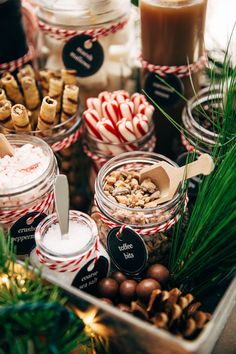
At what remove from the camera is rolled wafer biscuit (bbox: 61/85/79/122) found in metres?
0.90

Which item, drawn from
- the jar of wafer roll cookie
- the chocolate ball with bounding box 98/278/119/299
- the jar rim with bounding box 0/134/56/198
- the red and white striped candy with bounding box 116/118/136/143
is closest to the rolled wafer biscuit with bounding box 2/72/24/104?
the jar of wafer roll cookie

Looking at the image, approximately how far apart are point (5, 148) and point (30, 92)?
163 mm

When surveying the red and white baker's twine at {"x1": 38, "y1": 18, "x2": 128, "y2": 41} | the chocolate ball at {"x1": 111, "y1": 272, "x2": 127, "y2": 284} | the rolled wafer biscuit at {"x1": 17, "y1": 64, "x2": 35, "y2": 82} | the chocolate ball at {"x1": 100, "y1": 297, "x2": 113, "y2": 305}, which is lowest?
the chocolate ball at {"x1": 111, "y1": 272, "x2": 127, "y2": 284}

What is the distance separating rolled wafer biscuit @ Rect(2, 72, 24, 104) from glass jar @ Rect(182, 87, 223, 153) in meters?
0.33

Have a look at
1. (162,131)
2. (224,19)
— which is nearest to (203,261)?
(162,131)

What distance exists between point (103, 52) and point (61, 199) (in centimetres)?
43

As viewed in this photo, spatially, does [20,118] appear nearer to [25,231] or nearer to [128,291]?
[25,231]

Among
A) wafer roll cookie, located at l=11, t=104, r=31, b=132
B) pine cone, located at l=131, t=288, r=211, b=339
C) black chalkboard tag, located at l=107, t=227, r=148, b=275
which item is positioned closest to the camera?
pine cone, located at l=131, t=288, r=211, b=339

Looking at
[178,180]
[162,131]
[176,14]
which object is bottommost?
[162,131]

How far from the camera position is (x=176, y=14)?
902mm

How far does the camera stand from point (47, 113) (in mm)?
861

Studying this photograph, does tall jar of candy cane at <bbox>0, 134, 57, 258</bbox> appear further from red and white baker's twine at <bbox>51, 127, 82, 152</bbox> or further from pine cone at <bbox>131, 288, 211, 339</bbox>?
pine cone at <bbox>131, 288, 211, 339</bbox>

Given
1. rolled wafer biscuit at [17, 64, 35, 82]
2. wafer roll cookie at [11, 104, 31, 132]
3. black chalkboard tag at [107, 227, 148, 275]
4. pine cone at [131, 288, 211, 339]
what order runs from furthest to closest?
rolled wafer biscuit at [17, 64, 35, 82] < wafer roll cookie at [11, 104, 31, 132] < black chalkboard tag at [107, 227, 148, 275] < pine cone at [131, 288, 211, 339]

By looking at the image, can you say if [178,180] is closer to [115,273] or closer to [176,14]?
[115,273]
